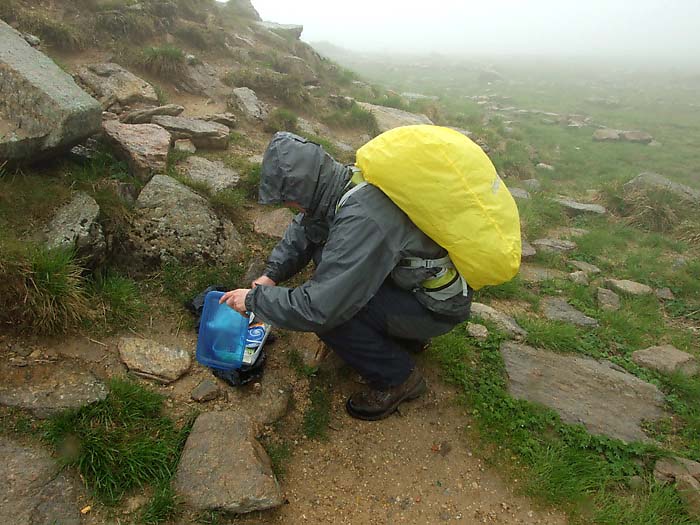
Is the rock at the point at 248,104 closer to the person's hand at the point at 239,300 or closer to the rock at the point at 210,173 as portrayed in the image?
the rock at the point at 210,173

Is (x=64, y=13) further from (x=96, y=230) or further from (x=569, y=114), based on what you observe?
(x=569, y=114)

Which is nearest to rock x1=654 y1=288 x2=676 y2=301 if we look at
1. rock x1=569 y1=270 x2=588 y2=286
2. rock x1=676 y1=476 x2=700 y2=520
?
rock x1=569 y1=270 x2=588 y2=286

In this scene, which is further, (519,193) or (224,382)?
(519,193)

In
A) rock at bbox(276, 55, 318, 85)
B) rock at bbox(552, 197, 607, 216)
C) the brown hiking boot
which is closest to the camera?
the brown hiking boot

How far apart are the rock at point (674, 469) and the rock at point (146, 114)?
6.90 m

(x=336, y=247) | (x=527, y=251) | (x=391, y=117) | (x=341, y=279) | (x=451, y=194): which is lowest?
(x=527, y=251)

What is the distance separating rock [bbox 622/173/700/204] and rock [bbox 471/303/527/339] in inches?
237

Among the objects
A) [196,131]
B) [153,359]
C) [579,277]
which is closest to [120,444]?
[153,359]

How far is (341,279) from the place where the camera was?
2709 mm

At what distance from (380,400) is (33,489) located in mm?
2318

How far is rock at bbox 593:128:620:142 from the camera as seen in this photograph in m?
15.3

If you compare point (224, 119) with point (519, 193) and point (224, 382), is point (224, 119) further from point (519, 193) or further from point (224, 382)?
point (519, 193)

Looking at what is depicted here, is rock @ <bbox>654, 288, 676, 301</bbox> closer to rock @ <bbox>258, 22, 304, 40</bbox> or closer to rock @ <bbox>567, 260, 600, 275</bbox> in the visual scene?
rock @ <bbox>567, 260, 600, 275</bbox>

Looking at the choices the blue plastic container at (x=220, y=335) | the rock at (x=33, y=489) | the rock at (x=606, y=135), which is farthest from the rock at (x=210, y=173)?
the rock at (x=606, y=135)
